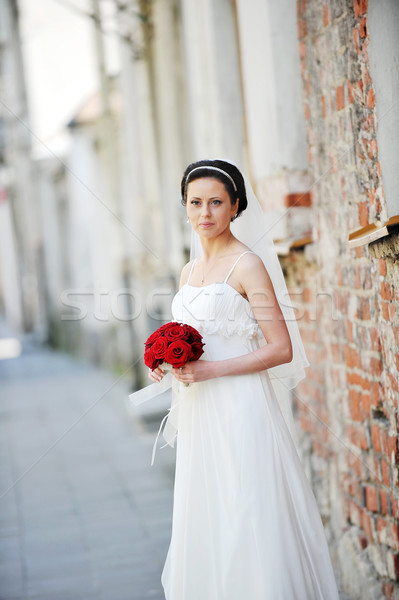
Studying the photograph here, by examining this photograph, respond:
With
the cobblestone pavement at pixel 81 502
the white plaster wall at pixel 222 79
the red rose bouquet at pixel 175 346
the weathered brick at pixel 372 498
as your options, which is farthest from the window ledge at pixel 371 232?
the white plaster wall at pixel 222 79

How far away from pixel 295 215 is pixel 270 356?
2.09 meters

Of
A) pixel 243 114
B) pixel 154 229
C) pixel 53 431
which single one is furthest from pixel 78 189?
pixel 243 114

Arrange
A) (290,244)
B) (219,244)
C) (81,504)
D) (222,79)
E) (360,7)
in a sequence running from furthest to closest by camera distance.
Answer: (222,79), (81,504), (290,244), (360,7), (219,244)

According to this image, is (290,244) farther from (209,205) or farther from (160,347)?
(160,347)

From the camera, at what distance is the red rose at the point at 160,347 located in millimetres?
3016

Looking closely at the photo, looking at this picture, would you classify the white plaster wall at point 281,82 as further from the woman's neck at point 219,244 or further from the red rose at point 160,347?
the red rose at point 160,347

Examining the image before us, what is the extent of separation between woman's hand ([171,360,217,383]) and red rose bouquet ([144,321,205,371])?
1.9 inches

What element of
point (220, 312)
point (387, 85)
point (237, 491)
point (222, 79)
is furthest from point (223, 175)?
point (222, 79)

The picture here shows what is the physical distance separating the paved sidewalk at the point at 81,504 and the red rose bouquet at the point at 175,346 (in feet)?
6.47

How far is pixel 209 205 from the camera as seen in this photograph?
3.12m

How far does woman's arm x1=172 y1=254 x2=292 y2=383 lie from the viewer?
10.1 feet

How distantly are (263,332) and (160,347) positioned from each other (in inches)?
15.4

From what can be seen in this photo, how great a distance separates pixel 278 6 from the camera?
16.2ft

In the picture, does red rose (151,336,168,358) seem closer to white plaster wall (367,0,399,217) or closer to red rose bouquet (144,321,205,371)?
red rose bouquet (144,321,205,371)
